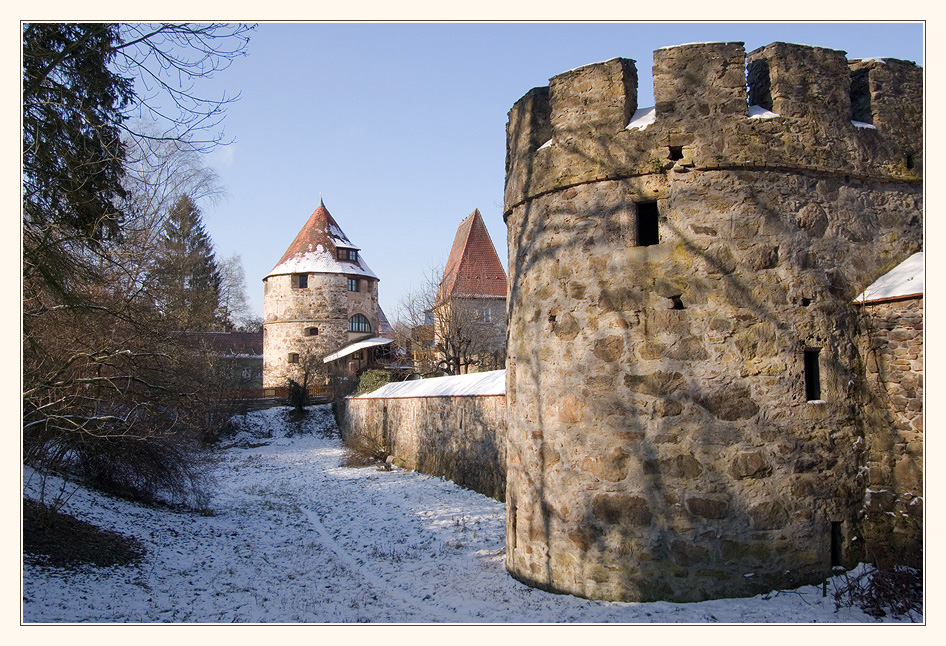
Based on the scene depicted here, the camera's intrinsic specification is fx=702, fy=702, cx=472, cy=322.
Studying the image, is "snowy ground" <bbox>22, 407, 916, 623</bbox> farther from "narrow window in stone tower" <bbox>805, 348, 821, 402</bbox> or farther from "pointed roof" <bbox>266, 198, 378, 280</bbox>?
"pointed roof" <bbox>266, 198, 378, 280</bbox>

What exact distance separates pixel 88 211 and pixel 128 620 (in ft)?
14.3

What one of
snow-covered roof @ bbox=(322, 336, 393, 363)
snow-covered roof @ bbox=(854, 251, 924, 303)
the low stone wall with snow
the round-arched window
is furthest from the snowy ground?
the round-arched window

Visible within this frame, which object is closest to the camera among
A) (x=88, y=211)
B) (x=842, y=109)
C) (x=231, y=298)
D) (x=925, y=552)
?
(x=925, y=552)

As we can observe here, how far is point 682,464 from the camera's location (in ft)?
19.2

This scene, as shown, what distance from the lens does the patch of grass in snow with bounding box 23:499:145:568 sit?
690 cm

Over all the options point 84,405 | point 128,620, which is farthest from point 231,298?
point 128,620

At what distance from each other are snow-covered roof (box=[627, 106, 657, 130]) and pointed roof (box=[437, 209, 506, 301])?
21.3 m

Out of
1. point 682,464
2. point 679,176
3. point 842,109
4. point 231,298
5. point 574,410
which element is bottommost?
point 682,464

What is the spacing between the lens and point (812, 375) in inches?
236

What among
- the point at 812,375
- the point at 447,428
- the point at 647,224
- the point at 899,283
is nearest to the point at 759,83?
the point at 647,224

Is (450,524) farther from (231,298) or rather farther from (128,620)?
(231,298)

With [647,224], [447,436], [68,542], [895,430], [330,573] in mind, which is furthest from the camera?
[447,436]

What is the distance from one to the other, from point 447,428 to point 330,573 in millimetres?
6484

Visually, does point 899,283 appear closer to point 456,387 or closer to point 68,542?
point 68,542
